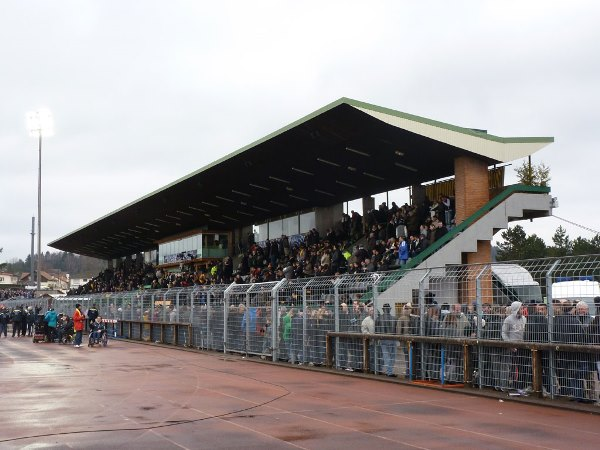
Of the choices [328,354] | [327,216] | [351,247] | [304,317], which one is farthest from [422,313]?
[327,216]

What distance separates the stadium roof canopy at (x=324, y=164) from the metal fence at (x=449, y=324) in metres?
6.57

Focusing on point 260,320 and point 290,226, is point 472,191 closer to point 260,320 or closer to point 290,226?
point 260,320

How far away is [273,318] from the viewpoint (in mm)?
23000

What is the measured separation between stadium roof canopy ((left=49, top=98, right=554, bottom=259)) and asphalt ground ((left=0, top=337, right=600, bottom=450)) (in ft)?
33.1

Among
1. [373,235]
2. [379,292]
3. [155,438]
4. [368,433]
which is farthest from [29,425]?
[373,235]

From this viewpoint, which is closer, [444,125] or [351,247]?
[444,125]

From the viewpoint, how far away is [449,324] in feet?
52.8

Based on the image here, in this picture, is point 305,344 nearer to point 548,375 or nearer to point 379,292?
point 379,292

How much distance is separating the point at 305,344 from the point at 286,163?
540 inches

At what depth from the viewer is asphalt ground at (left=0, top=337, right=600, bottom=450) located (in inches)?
401

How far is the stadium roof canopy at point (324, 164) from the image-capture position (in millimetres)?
26469

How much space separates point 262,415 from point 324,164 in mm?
A: 21390

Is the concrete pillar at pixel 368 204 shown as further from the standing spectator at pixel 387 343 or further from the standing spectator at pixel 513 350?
the standing spectator at pixel 513 350

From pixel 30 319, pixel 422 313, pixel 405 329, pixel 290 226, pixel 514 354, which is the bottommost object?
pixel 514 354
